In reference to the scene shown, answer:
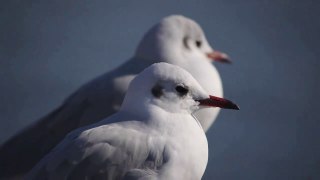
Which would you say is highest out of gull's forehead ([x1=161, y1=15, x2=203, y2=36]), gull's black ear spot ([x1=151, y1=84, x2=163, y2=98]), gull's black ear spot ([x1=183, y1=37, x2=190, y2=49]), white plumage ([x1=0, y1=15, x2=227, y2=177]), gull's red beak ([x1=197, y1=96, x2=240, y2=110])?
gull's black ear spot ([x1=151, y1=84, x2=163, y2=98])

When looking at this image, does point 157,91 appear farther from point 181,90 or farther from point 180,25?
point 180,25

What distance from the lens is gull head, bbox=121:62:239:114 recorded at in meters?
3.70

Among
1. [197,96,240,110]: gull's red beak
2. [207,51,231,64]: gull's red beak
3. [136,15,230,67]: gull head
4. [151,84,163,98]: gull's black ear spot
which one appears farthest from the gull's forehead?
[151,84,163,98]: gull's black ear spot

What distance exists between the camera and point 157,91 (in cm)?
371

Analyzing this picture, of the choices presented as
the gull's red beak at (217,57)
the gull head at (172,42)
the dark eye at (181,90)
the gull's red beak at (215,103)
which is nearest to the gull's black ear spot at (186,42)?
the gull head at (172,42)

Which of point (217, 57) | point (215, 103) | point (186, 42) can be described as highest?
point (215, 103)

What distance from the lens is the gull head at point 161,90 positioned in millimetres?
3695

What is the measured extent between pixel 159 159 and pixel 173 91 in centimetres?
29

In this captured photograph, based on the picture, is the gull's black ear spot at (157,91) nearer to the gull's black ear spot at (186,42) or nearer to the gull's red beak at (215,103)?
the gull's red beak at (215,103)

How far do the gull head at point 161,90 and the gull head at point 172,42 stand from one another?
1521 millimetres

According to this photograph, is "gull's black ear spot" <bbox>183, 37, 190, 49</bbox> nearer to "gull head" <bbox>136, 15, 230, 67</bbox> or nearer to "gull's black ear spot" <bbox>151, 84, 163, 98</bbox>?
"gull head" <bbox>136, 15, 230, 67</bbox>

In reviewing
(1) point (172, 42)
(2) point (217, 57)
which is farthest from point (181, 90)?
(2) point (217, 57)

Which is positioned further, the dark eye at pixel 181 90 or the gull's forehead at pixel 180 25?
the gull's forehead at pixel 180 25

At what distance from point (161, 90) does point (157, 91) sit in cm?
2
